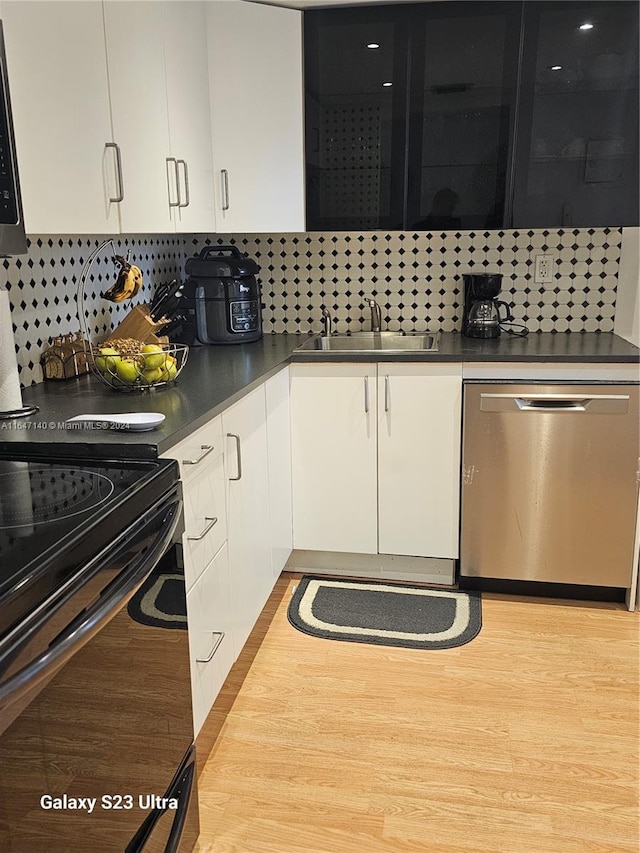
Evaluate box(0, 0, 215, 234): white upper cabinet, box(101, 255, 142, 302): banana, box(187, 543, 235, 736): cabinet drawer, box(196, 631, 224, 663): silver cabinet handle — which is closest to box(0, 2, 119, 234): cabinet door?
box(0, 0, 215, 234): white upper cabinet

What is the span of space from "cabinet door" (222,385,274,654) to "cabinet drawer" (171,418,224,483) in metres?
0.07

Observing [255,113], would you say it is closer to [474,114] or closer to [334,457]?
[474,114]

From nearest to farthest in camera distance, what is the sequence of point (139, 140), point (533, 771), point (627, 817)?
point (627, 817)
point (533, 771)
point (139, 140)

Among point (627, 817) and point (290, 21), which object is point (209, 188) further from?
point (627, 817)

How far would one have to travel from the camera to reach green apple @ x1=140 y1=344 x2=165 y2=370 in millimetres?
1976

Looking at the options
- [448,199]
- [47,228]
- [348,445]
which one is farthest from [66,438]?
[448,199]

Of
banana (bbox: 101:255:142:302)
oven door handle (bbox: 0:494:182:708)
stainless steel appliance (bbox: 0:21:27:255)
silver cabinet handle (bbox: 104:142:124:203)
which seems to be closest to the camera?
oven door handle (bbox: 0:494:182:708)

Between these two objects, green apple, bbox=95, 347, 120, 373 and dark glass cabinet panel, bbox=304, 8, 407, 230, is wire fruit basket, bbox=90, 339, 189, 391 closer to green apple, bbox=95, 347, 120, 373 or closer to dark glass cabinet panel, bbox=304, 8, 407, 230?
green apple, bbox=95, 347, 120, 373

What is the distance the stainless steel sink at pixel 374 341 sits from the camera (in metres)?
3.02

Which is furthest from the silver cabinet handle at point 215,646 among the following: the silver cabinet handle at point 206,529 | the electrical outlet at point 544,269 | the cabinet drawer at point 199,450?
the electrical outlet at point 544,269

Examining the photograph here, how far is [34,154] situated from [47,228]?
0.18 m

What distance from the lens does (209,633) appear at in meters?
1.81

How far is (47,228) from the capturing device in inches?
69.3

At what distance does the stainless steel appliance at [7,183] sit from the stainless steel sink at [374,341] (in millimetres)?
1550
